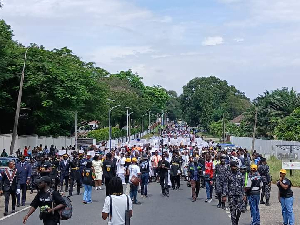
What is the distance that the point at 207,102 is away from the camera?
132 m

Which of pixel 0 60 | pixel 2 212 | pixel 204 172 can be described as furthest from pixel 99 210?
pixel 0 60

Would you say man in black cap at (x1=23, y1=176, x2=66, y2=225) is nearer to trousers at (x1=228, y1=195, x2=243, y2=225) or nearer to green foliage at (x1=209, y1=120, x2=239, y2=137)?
trousers at (x1=228, y1=195, x2=243, y2=225)

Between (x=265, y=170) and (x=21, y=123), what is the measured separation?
35288mm

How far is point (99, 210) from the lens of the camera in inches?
719

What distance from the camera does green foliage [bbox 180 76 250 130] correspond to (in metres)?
128

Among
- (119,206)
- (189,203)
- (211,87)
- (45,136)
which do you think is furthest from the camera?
(211,87)

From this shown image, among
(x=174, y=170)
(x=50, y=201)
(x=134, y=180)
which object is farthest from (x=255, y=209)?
(x=174, y=170)

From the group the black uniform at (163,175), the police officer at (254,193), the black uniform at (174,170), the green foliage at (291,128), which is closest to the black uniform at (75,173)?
the black uniform at (163,175)

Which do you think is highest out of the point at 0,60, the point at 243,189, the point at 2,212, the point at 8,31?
the point at 8,31

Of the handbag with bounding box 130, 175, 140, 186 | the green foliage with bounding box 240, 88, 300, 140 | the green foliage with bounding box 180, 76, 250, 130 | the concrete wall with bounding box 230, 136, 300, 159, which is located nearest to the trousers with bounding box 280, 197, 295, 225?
the handbag with bounding box 130, 175, 140, 186

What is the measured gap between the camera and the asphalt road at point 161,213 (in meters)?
15.9

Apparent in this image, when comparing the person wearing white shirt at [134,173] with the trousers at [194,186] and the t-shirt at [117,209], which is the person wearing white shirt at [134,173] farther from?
the t-shirt at [117,209]

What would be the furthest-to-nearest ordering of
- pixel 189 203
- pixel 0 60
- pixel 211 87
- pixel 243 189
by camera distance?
pixel 211 87 < pixel 0 60 < pixel 189 203 < pixel 243 189

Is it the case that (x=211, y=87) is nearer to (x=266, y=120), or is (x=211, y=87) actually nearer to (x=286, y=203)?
(x=266, y=120)
